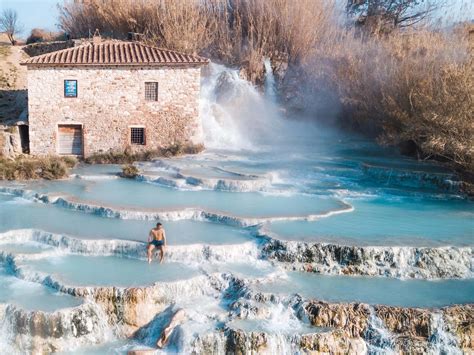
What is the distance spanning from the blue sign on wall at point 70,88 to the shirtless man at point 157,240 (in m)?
13.6

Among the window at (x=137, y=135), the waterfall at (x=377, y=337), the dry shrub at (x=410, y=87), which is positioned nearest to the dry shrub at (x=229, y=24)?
the dry shrub at (x=410, y=87)

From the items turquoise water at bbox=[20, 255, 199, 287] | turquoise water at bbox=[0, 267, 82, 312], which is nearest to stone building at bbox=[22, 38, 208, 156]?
turquoise water at bbox=[20, 255, 199, 287]

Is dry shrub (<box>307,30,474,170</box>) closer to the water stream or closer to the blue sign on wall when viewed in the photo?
the water stream

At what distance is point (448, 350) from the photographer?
36.0 feet

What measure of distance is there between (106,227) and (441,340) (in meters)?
8.89

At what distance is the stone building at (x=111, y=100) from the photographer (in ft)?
80.5

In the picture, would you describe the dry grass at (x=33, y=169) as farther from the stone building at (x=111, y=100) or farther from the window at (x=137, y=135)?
the window at (x=137, y=135)

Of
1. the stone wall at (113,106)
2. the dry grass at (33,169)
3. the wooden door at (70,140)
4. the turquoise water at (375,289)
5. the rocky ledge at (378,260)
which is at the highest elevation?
the stone wall at (113,106)

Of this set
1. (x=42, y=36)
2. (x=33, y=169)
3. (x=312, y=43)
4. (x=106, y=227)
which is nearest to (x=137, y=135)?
(x=33, y=169)

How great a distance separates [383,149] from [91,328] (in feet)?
63.3

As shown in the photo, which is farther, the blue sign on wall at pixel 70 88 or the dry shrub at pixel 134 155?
the dry shrub at pixel 134 155

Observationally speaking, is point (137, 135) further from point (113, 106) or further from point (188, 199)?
point (188, 199)

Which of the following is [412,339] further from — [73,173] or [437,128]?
[73,173]

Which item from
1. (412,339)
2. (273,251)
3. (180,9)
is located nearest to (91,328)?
(273,251)
